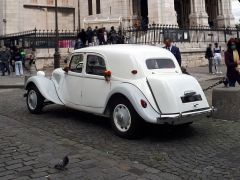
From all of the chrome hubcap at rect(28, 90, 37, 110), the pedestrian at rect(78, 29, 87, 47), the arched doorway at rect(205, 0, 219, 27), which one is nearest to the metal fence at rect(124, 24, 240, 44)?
the pedestrian at rect(78, 29, 87, 47)

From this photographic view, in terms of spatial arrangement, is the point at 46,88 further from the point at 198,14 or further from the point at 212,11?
the point at 212,11

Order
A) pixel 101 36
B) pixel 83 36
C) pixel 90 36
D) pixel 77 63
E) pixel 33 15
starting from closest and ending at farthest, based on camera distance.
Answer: pixel 77 63, pixel 101 36, pixel 83 36, pixel 90 36, pixel 33 15

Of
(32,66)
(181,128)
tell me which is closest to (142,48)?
(181,128)

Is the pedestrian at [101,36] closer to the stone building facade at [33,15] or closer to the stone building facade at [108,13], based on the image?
the stone building facade at [108,13]

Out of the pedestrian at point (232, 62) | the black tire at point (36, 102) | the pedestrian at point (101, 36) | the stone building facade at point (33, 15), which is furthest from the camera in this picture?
the stone building facade at point (33, 15)

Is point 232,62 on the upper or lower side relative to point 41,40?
lower

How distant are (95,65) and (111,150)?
7.88ft

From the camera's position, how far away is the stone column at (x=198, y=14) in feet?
105

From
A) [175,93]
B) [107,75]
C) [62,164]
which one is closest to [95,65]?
[107,75]

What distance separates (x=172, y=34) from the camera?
25.4 m

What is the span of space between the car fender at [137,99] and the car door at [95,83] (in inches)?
22.4

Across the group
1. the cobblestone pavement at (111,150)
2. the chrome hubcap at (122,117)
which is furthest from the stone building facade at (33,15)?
the chrome hubcap at (122,117)

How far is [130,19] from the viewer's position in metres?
33.6

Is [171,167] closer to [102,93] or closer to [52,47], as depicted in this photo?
[102,93]
